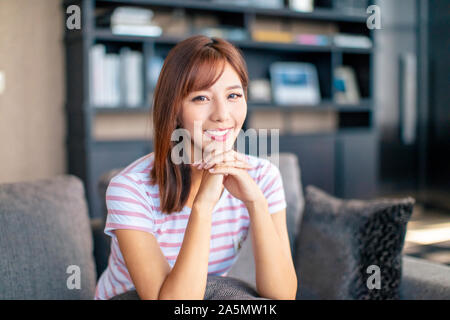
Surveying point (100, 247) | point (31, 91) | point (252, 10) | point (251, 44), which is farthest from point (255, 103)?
point (100, 247)

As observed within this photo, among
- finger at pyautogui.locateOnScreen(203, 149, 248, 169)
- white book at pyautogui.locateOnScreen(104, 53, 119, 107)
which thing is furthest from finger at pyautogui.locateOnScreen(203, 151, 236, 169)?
white book at pyautogui.locateOnScreen(104, 53, 119, 107)

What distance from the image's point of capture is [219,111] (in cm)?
120

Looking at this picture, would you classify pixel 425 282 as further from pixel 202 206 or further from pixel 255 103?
pixel 255 103

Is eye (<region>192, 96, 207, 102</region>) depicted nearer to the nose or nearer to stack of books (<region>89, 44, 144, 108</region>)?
the nose

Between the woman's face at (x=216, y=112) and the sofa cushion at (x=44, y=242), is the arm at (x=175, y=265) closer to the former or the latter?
the woman's face at (x=216, y=112)

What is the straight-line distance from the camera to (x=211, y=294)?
3.84 feet

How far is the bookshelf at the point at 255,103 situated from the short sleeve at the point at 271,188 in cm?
184

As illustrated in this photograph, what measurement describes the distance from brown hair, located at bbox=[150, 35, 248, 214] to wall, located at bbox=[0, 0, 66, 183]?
223cm

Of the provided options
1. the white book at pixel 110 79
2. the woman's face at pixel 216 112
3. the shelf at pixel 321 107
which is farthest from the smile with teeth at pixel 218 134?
the shelf at pixel 321 107

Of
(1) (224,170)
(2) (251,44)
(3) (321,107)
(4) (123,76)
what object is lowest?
(1) (224,170)

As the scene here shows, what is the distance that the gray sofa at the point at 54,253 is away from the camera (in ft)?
4.45

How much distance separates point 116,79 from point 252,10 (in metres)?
1.11

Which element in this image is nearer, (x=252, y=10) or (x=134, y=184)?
(x=134, y=184)
